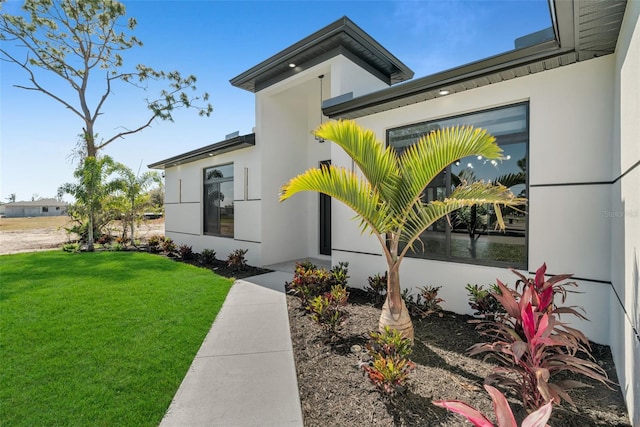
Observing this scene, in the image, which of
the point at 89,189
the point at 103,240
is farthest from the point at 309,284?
the point at 103,240

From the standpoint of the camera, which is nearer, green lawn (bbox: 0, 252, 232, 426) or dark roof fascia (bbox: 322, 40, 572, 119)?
green lawn (bbox: 0, 252, 232, 426)

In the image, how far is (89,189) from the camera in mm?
11055

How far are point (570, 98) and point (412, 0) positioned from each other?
4250mm

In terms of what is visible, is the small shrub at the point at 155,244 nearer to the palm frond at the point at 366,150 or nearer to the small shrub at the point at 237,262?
the small shrub at the point at 237,262

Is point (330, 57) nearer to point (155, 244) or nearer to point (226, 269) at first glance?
point (226, 269)

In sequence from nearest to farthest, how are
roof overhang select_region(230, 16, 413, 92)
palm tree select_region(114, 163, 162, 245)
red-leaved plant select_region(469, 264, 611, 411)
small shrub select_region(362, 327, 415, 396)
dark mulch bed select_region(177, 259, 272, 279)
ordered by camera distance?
red-leaved plant select_region(469, 264, 611, 411) < small shrub select_region(362, 327, 415, 396) < roof overhang select_region(230, 16, 413, 92) < dark mulch bed select_region(177, 259, 272, 279) < palm tree select_region(114, 163, 162, 245)

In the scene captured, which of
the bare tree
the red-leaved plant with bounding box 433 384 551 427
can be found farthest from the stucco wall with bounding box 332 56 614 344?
the bare tree

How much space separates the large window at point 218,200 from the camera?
9.21 meters

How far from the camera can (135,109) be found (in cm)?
1639

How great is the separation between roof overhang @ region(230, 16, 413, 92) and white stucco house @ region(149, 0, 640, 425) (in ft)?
0.10

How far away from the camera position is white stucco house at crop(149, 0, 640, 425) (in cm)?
253

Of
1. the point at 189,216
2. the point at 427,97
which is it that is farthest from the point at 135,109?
the point at 427,97

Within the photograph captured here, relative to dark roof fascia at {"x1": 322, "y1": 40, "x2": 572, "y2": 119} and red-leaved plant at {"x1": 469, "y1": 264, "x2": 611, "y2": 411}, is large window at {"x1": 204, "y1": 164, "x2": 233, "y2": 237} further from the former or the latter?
red-leaved plant at {"x1": 469, "y1": 264, "x2": 611, "y2": 411}

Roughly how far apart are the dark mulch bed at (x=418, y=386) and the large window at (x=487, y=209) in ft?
3.70
